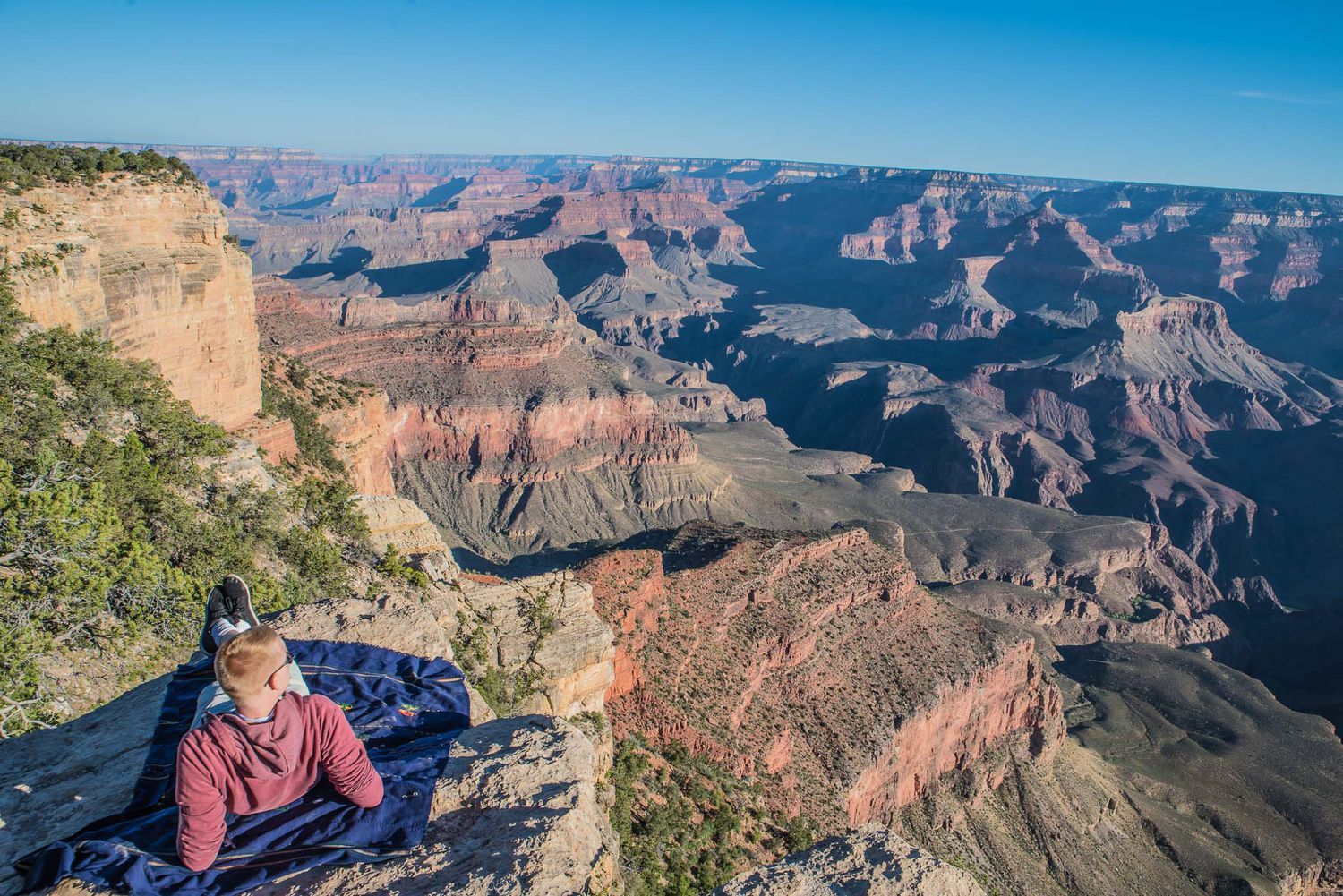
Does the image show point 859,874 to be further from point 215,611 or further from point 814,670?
point 814,670

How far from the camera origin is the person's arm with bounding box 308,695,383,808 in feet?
24.9

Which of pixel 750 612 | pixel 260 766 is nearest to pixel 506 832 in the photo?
pixel 260 766

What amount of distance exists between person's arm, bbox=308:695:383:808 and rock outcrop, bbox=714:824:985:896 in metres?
4.04

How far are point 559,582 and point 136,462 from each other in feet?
37.1

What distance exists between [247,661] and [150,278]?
23.9 meters

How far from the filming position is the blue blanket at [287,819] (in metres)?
7.00

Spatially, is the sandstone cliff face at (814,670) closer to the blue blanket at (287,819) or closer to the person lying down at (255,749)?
the blue blanket at (287,819)

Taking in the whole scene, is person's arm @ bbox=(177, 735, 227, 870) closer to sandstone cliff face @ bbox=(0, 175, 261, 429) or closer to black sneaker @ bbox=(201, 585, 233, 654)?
black sneaker @ bbox=(201, 585, 233, 654)

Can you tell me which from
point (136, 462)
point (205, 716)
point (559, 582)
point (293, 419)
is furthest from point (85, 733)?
point (293, 419)

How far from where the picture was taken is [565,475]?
8269cm

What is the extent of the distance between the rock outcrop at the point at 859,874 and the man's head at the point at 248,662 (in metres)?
5.50

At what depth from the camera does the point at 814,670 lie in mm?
35250

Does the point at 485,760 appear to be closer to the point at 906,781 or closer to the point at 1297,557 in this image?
the point at 906,781

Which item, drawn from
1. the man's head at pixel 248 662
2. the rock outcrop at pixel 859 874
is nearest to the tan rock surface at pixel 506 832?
the rock outcrop at pixel 859 874
